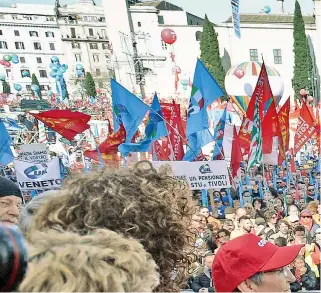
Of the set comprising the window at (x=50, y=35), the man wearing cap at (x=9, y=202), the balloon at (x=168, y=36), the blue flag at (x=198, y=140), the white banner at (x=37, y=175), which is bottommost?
the blue flag at (x=198, y=140)

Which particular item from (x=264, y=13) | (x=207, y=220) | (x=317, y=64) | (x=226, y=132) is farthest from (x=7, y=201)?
(x=264, y=13)

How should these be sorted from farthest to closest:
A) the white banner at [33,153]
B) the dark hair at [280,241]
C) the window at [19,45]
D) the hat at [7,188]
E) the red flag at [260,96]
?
the window at [19,45], the white banner at [33,153], the red flag at [260,96], the dark hair at [280,241], the hat at [7,188]

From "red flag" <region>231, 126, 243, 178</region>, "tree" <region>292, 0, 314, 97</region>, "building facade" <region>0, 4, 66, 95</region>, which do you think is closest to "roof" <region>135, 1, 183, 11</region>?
"tree" <region>292, 0, 314, 97</region>

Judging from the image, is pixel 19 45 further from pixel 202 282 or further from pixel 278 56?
pixel 202 282

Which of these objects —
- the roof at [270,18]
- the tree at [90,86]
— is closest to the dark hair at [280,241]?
the roof at [270,18]

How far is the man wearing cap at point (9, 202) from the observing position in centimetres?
287

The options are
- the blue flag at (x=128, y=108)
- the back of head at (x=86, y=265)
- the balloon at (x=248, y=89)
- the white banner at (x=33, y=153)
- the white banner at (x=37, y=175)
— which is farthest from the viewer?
the balloon at (x=248, y=89)

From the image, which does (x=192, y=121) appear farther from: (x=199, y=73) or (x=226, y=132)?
(x=226, y=132)

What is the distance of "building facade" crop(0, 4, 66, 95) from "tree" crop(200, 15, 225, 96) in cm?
2920

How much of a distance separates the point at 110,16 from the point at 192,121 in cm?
3915

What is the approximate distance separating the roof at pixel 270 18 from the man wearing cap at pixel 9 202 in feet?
146

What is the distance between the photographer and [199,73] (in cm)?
1021

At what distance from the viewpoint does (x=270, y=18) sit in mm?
47281

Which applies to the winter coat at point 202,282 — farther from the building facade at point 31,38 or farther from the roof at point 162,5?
the building facade at point 31,38
